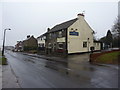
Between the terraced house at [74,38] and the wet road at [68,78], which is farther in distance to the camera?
the terraced house at [74,38]

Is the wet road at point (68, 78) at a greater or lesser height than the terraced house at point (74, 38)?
lesser

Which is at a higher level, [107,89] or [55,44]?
[55,44]

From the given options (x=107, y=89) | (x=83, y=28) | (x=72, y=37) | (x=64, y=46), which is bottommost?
(x=107, y=89)

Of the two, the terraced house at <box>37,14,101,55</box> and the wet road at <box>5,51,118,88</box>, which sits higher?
the terraced house at <box>37,14,101,55</box>

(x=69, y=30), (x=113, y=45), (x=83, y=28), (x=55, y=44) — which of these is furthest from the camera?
(x=113, y=45)

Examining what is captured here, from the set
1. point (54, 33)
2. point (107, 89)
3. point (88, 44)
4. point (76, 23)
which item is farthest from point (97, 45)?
point (107, 89)

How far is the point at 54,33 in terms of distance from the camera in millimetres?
39094

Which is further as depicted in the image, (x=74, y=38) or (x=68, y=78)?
(x=74, y=38)

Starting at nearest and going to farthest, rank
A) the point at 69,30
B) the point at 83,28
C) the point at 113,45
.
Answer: the point at 69,30 → the point at 83,28 → the point at 113,45

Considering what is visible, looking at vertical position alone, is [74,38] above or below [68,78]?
above

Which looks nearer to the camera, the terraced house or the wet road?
the wet road

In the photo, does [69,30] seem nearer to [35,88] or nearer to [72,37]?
[72,37]

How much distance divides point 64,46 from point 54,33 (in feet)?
26.6

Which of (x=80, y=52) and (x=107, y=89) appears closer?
(x=107, y=89)
